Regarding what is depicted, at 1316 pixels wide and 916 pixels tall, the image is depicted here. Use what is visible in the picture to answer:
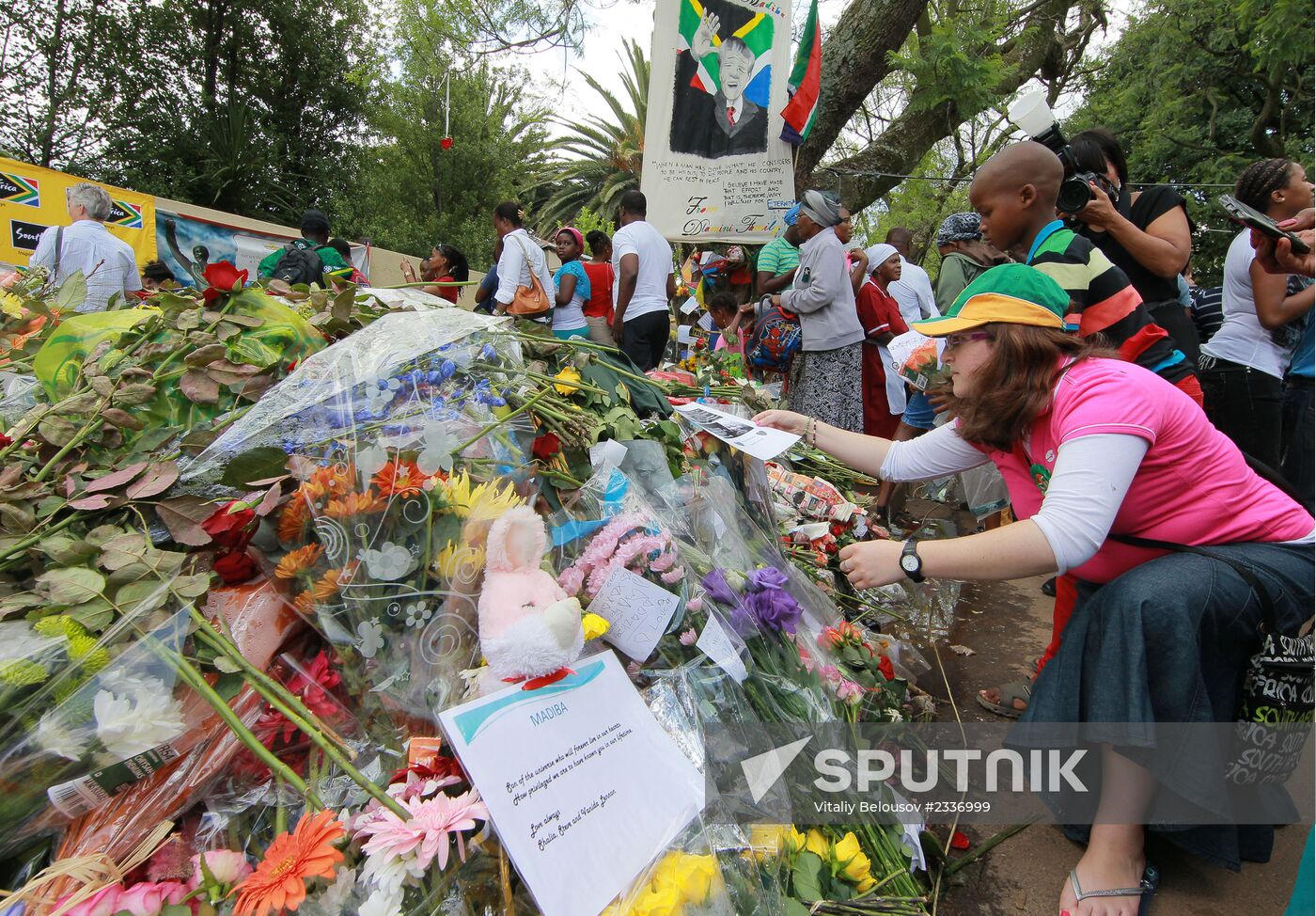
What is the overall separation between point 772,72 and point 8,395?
16.9 feet

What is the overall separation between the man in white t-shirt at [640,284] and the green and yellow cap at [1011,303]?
3394mm

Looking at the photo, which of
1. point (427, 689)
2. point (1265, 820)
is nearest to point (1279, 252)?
point (1265, 820)

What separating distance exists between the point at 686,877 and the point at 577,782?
0.70 ft

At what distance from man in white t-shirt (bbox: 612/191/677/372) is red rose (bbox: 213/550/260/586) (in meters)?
3.76

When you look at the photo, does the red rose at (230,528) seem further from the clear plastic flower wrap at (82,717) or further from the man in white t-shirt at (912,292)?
the man in white t-shirt at (912,292)

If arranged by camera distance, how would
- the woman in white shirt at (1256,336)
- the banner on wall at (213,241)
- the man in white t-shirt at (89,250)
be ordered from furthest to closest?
the banner on wall at (213,241), the man in white t-shirt at (89,250), the woman in white shirt at (1256,336)

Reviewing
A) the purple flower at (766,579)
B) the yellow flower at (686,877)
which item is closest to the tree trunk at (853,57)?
the purple flower at (766,579)

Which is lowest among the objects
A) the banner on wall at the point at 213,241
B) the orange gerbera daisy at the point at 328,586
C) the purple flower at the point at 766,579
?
the purple flower at the point at 766,579

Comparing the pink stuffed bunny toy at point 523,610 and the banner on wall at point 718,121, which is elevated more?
the banner on wall at point 718,121

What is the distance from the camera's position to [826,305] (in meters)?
3.98

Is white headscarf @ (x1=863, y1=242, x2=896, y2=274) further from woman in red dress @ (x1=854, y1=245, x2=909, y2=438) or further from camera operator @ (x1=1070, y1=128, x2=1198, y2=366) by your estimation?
camera operator @ (x1=1070, y1=128, x2=1198, y2=366)

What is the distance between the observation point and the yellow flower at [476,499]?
1.27 meters

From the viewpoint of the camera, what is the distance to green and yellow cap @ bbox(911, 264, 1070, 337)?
1557mm

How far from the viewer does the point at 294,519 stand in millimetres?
1214
